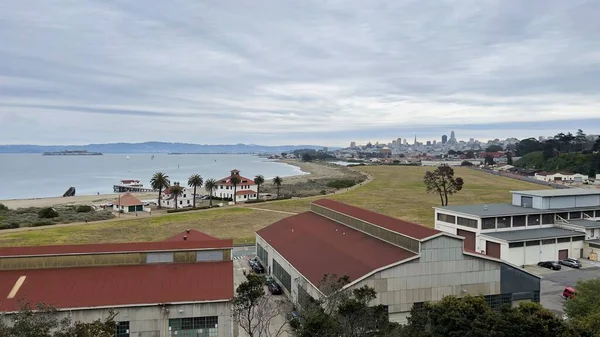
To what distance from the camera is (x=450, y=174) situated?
74500 millimetres

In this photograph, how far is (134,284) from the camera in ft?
77.5

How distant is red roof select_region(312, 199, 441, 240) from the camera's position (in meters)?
27.4

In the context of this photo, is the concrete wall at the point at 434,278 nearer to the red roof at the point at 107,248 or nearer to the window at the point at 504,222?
the red roof at the point at 107,248

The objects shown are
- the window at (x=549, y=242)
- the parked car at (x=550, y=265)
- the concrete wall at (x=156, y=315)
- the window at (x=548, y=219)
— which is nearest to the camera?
the concrete wall at (x=156, y=315)

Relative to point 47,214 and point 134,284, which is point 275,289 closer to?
point 134,284

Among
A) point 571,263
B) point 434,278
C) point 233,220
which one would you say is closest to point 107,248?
point 434,278

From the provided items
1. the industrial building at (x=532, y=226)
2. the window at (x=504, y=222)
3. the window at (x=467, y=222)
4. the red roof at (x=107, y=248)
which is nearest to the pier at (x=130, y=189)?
the industrial building at (x=532, y=226)

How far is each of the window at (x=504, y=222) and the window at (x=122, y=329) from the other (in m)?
36.6

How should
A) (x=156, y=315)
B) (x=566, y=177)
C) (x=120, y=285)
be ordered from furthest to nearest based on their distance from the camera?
(x=566, y=177) < (x=120, y=285) < (x=156, y=315)

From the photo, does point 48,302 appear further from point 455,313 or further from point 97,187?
point 97,187

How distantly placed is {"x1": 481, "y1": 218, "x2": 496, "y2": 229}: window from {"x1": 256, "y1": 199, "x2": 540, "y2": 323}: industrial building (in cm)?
1642

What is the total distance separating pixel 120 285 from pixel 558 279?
33743mm

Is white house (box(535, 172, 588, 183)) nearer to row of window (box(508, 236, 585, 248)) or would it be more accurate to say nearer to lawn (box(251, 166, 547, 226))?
lawn (box(251, 166, 547, 226))

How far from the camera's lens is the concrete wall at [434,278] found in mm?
25469
